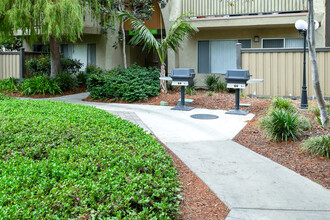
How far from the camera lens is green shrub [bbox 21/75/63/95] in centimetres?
1477

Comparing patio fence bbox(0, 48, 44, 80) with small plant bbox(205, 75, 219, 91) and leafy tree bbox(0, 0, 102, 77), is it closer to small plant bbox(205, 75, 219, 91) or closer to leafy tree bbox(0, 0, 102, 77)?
leafy tree bbox(0, 0, 102, 77)

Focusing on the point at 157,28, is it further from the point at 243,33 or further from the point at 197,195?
the point at 197,195

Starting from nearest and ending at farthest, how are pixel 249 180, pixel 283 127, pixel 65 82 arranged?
1. pixel 249 180
2. pixel 283 127
3. pixel 65 82

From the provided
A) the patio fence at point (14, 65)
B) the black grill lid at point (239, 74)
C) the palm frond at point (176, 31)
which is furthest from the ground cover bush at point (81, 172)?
the patio fence at point (14, 65)

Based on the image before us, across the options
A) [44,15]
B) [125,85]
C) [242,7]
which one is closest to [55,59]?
[44,15]

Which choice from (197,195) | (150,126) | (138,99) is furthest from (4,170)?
(138,99)

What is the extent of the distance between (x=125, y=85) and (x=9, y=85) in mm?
6457

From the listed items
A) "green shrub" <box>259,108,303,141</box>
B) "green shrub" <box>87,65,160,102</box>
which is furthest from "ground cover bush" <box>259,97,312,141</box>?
"green shrub" <box>87,65,160,102</box>

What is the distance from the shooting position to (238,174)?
17.4ft

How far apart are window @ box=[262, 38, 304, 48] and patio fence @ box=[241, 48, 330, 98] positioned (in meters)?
2.66

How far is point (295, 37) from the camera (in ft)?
48.6

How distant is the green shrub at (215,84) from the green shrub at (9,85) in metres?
8.39

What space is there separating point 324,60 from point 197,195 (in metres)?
9.42

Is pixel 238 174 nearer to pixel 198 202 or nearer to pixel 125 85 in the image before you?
pixel 198 202
